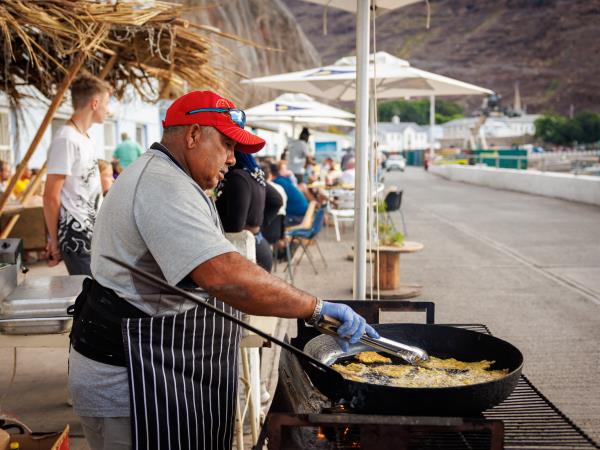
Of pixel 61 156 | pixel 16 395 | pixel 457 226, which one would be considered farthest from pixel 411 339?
pixel 457 226

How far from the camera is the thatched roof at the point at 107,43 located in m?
4.46

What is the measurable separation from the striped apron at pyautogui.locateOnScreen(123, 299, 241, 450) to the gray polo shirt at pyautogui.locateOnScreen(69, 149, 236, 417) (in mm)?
52

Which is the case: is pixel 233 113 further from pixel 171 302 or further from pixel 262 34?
pixel 262 34

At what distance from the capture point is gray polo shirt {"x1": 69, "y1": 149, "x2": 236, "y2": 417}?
1.76 metres

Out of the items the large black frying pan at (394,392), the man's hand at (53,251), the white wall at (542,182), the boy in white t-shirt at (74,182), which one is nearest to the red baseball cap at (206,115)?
the large black frying pan at (394,392)

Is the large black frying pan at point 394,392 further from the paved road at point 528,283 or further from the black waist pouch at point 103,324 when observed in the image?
the paved road at point 528,283

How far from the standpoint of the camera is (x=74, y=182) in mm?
4160

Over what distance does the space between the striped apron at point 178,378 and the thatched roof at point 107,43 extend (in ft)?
9.75

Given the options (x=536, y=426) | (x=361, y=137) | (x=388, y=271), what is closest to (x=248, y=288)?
(x=536, y=426)

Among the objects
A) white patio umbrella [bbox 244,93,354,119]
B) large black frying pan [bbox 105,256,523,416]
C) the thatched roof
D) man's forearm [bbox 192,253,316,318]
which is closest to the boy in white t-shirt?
the thatched roof

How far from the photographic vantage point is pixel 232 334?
2.25 m

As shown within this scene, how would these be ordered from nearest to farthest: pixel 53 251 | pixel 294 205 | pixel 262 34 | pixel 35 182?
1. pixel 53 251
2. pixel 35 182
3. pixel 294 205
4. pixel 262 34

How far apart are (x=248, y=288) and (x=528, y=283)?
741 centimetres

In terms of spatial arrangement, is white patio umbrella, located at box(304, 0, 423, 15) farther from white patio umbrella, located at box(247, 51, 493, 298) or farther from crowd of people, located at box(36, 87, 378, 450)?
crowd of people, located at box(36, 87, 378, 450)
